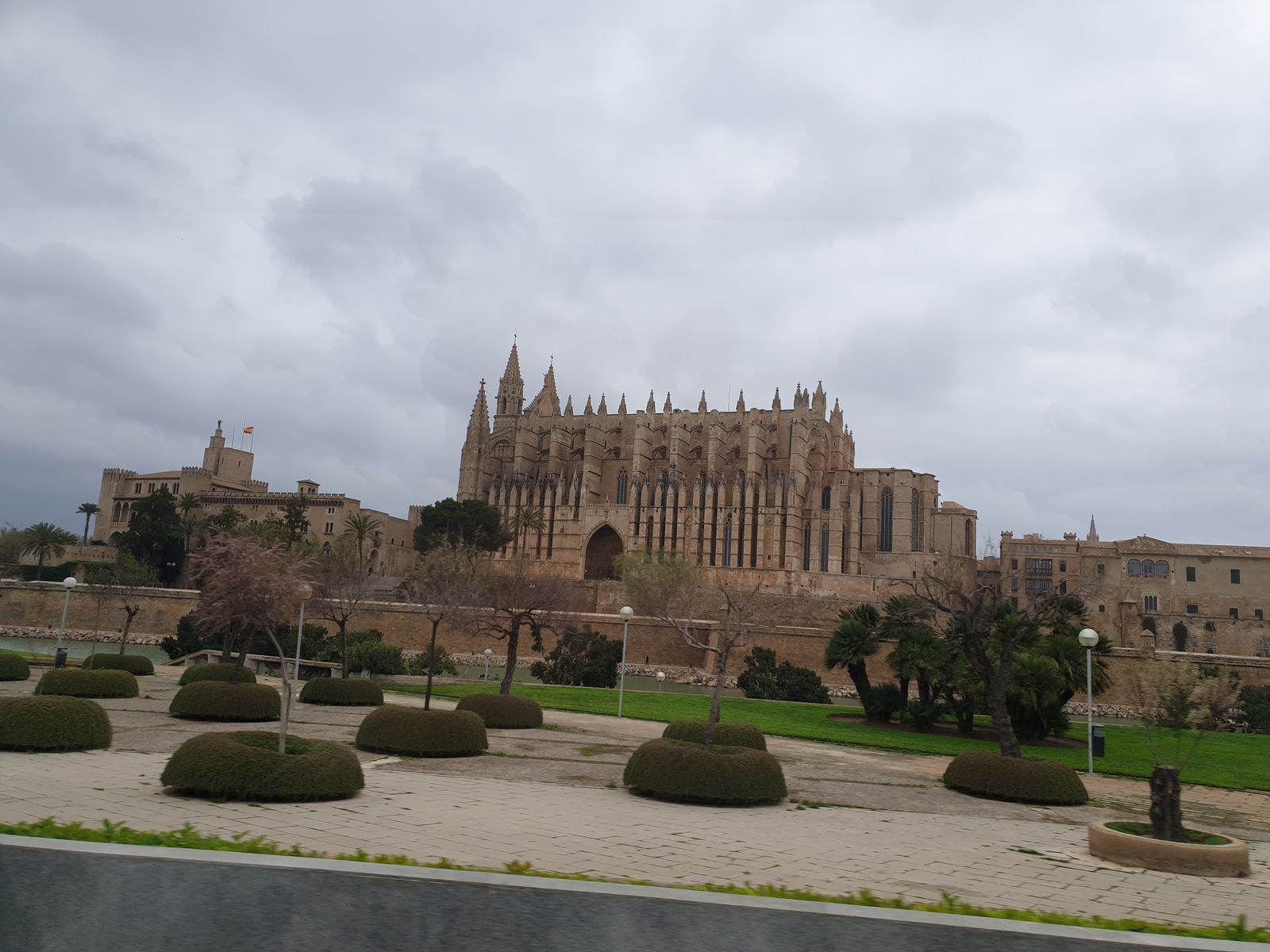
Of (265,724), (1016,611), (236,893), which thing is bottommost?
(265,724)

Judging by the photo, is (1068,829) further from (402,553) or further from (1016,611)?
(402,553)

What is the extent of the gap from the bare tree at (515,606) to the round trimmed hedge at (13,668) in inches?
448

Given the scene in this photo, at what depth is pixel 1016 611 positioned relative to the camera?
18.7 meters

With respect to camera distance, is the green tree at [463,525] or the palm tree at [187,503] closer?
the green tree at [463,525]

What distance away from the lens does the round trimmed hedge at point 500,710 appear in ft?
59.3

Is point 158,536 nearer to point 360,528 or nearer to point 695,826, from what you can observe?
point 360,528

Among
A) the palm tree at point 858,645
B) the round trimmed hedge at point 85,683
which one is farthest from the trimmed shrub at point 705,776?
the round trimmed hedge at point 85,683

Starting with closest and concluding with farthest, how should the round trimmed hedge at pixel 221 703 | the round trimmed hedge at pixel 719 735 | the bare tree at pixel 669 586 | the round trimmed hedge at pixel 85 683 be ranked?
the round trimmed hedge at pixel 719 735
the round trimmed hedge at pixel 221 703
the round trimmed hedge at pixel 85 683
the bare tree at pixel 669 586

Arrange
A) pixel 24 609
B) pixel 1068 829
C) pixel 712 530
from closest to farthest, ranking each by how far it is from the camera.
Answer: pixel 1068 829
pixel 24 609
pixel 712 530

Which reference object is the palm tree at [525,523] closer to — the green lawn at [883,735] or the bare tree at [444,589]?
the bare tree at [444,589]

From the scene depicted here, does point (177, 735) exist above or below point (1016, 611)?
below

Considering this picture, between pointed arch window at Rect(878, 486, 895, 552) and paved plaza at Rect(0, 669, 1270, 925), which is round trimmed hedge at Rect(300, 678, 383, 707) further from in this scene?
pointed arch window at Rect(878, 486, 895, 552)

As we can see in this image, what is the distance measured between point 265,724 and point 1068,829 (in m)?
13.4

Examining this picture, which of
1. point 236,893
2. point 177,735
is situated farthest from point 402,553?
point 236,893
